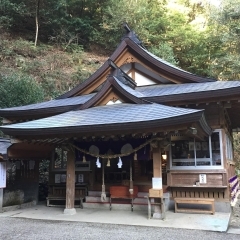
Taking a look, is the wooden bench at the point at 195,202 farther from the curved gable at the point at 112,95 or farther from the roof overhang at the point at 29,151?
the roof overhang at the point at 29,151

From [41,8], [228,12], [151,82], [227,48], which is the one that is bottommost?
[151,82]

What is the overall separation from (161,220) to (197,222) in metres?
0.90

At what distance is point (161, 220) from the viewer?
Result: 695 cm

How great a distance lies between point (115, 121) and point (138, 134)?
2.51 ft

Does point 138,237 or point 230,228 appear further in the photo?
point 230,228

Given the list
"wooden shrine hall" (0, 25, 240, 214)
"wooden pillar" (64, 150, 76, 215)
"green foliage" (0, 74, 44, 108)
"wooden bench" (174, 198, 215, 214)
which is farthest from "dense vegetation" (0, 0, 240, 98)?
"wooden bench" (174, 198, 215, 214)

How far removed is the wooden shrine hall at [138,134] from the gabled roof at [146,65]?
4 cm

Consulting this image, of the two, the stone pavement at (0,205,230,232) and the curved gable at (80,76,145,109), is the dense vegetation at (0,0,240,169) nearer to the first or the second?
the curved gable at (80,76,145,109)

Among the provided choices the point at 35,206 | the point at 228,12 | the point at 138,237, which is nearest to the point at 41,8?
the point at 228,12

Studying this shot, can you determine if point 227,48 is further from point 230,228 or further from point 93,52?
point 230,228

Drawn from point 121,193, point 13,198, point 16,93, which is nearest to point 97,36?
point 16,93

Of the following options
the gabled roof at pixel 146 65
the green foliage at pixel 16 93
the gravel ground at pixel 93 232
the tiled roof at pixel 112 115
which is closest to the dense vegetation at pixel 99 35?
the green foliage at pixel 16 93

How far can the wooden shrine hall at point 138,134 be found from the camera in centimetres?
711

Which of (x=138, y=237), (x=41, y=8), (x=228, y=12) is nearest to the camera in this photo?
(x=138, y=237)
